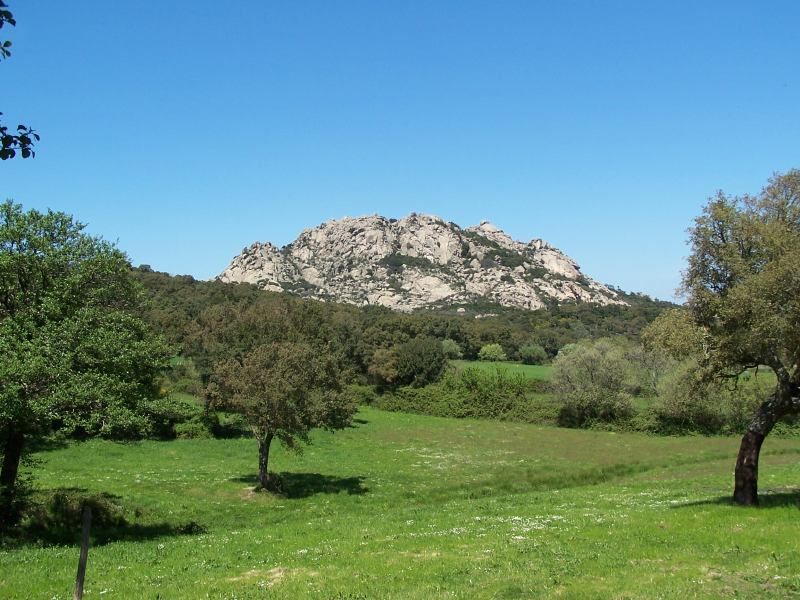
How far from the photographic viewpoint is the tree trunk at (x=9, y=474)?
23438 millimetres

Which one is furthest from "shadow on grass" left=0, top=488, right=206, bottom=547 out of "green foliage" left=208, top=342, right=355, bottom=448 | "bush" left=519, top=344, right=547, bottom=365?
"bush" left=519, top=344, right=547, bottom=365

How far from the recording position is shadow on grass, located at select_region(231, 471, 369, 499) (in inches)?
1398

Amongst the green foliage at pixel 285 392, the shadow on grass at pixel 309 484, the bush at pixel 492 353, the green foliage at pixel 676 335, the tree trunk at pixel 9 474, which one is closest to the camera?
the green foliage at pixel 676 335

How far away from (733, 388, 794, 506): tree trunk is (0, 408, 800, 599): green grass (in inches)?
27.5

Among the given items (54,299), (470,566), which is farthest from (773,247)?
(54,299)

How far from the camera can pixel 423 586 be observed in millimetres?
13602

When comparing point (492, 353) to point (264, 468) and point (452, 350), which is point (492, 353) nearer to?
point (452, 350)

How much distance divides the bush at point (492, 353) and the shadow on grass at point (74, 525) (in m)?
120

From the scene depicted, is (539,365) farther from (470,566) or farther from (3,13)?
(3,13)

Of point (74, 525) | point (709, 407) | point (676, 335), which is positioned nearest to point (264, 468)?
point (74, 525)

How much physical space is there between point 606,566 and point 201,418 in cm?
5056

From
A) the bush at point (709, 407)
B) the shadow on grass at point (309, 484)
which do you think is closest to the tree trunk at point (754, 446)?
the shadow on grass at point (309, 484)

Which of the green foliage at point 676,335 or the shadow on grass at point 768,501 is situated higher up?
the green foliage at point 676,335

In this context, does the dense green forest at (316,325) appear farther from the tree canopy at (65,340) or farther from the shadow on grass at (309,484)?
the shadow on grass at (309,484)
